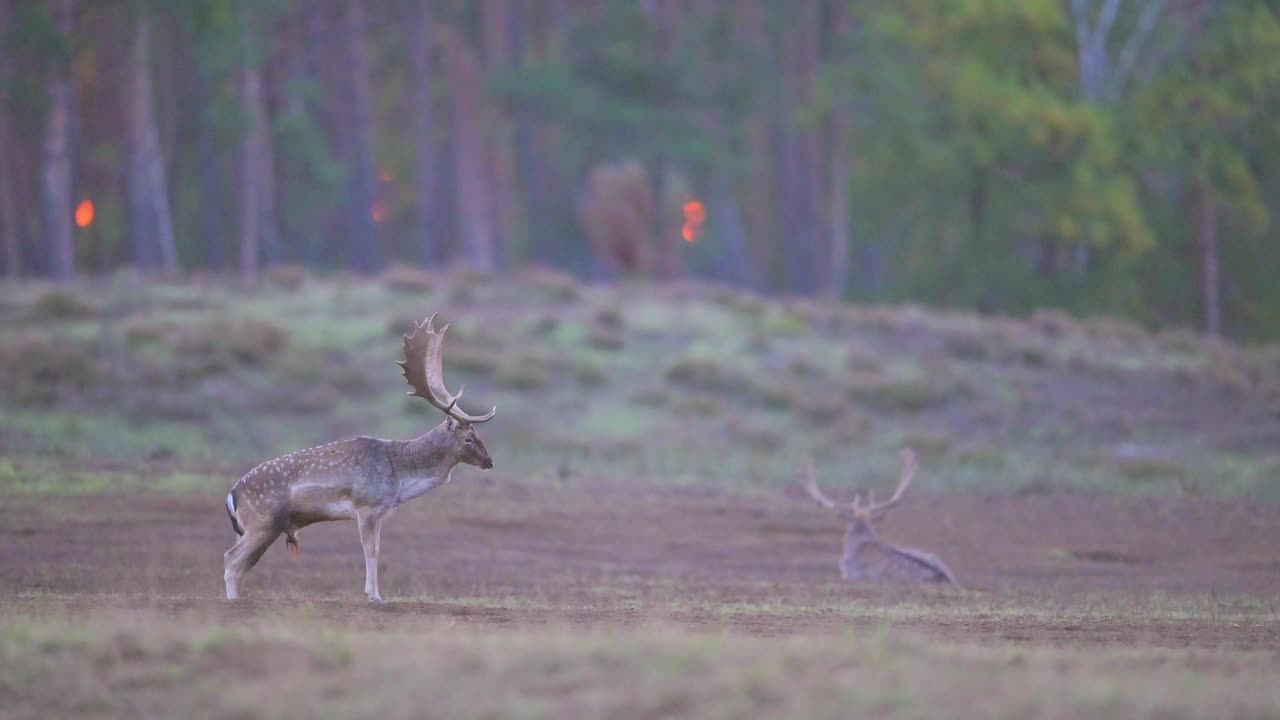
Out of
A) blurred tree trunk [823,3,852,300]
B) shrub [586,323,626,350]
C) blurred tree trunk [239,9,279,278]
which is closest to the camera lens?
shrub [586,323,626,350]

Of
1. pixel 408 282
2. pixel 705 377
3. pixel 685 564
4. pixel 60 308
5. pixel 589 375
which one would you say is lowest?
pixel 685 564

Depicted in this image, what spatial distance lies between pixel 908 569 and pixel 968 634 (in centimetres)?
523

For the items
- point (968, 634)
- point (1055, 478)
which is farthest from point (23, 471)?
point (1055, 478)

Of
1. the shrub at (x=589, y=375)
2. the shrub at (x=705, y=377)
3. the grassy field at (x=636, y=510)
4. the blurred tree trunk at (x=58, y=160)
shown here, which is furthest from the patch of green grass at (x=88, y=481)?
the blurred tree trunk at (x=58, y=160)

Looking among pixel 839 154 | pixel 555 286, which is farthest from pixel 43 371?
pixel 839 154

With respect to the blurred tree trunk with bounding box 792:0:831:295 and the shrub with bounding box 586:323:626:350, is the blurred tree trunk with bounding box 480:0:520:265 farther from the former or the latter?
the shrub with bounding box 586:323:626:350

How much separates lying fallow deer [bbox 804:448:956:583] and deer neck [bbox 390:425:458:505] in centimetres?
561

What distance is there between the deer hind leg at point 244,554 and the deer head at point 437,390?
1.66 metres

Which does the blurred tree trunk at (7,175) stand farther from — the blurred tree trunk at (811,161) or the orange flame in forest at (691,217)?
the blurred tree trunk at (811,161)

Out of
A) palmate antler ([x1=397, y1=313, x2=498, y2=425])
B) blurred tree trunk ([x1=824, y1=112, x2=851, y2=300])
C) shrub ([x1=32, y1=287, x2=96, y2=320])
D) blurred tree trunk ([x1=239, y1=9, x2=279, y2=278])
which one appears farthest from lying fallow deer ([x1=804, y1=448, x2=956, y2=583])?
blurred tree trunk ([x1=824, y1=112, x2=851, y2=300])

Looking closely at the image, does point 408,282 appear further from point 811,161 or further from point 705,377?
point 811,161

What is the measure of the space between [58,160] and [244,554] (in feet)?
97.9

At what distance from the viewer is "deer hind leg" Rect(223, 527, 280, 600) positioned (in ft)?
44.2

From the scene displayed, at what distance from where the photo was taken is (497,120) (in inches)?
2648
